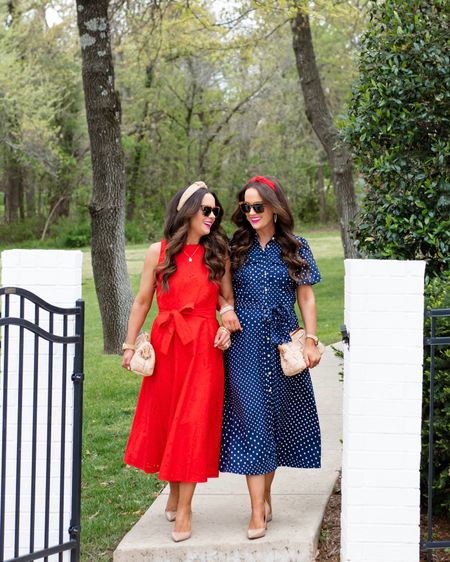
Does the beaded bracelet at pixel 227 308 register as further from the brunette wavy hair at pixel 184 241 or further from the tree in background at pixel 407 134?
the tree in background at pixel 407 134

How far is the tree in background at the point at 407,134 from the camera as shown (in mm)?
5121

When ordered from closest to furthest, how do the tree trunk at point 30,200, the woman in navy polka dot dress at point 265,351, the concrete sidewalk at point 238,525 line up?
the concrete sidewalk at point 238,525 < the woman in navy polka dot dress at point 265,351 < the tree trunk at point 30,200

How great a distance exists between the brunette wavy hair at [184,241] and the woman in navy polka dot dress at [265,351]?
0.33 feet

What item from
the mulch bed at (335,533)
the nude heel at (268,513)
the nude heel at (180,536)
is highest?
the nude heel at (268,513)

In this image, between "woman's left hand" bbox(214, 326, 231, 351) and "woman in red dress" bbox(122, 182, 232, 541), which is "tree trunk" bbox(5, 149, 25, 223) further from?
"woman's left hand" bbox(214, 326, 231, 351)

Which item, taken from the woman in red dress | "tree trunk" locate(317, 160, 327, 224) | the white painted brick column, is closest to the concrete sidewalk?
the woman in red dress

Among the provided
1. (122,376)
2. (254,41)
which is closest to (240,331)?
(122,376)

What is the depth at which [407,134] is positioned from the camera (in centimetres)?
526

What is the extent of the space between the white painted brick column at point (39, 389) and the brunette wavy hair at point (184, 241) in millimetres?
486

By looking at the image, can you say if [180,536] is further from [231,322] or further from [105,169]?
[105,169]

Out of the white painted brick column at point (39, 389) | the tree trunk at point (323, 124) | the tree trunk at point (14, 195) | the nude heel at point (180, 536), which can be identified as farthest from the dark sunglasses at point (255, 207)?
the tree trunk at point (14, 195)

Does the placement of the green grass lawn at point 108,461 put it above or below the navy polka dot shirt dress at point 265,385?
below

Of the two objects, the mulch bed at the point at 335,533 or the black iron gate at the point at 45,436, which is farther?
the mulch bed at the point at 335,533

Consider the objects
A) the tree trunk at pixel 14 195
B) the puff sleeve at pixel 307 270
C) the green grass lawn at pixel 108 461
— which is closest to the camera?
the puff sleeve at pixel 307 270
